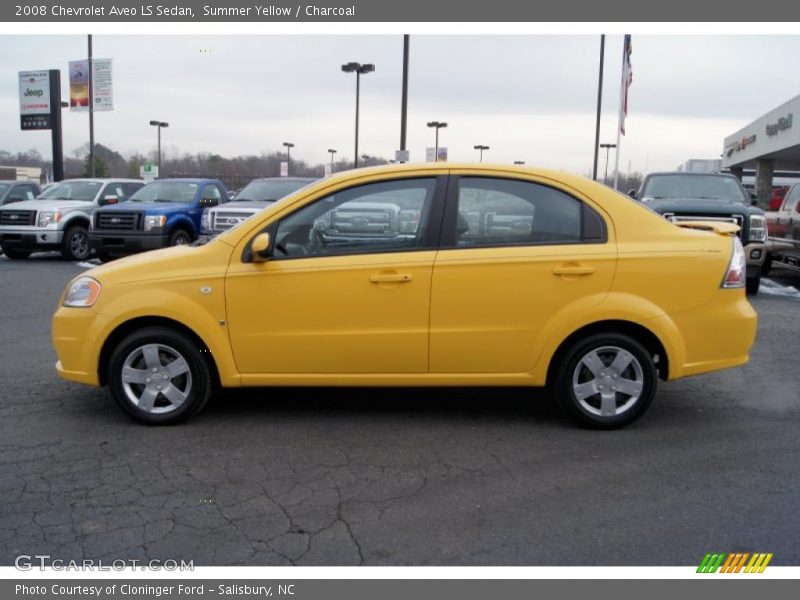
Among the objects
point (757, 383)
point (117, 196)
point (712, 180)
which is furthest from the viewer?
point (117, 196)

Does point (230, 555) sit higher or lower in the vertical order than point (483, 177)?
lower

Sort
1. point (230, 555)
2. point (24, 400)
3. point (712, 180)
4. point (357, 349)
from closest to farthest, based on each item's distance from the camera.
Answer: point (230, 555)
point (357, 349)
point (24, 400)
point (712, 180)

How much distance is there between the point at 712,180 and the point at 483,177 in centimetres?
859

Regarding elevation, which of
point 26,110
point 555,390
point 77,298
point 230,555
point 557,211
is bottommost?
point 230,555

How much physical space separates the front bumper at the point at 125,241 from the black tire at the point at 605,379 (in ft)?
36.6

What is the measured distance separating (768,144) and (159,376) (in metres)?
Result: 38.7

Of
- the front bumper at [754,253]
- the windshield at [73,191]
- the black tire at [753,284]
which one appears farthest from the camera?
the windshield at [73,191]

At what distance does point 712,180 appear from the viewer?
40.5 ft

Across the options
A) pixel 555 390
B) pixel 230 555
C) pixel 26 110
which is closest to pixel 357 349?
pixel 555 390

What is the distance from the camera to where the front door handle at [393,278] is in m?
4.96

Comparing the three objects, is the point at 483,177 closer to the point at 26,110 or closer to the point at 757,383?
the point at 757,383

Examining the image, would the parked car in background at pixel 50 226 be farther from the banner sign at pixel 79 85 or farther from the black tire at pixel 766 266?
the banner sign at pixel 79 85

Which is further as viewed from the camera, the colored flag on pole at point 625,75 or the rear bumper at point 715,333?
the colored flag on pole at point 625,75

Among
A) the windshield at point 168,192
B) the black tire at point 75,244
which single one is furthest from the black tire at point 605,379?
the black tire at point 75,244
